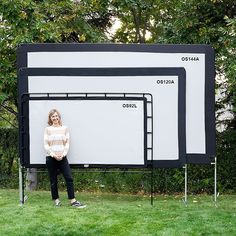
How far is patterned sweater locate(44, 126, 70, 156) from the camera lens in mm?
10312

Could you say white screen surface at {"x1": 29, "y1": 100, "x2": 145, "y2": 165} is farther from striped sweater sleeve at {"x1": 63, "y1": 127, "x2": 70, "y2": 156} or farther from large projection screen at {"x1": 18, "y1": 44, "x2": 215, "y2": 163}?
large projection screen at {"x1": 18, "y1": 44, "x2": 215, "y2": 163}

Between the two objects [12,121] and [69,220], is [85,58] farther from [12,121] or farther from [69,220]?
[12,121]

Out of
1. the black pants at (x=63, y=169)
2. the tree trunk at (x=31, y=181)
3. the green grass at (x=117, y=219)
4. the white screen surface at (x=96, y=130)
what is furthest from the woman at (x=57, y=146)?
the tree trunk at (x=31, y=181)

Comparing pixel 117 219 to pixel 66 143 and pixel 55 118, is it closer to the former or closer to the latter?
pixel 66 143

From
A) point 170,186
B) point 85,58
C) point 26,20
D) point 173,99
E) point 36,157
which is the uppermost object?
point 26,20

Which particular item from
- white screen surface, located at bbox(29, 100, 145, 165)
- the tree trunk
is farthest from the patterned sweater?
the tree trunk

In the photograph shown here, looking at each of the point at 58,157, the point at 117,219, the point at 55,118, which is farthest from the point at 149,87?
the point at 117,219

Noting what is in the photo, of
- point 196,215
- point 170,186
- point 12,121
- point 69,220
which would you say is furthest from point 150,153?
point 12,121

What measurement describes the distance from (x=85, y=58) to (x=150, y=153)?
2195 mm

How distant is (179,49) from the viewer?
1100 centimetres

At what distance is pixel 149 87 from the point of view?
10.8 meters

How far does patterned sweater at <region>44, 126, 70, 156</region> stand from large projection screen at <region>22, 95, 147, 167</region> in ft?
1.06

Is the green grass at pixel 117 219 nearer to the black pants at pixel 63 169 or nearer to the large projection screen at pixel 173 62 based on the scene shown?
the black pants at pixel 63 169

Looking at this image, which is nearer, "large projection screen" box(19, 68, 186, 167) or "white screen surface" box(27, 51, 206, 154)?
"large projection screen" box(19, 68, 186, 167)
